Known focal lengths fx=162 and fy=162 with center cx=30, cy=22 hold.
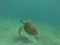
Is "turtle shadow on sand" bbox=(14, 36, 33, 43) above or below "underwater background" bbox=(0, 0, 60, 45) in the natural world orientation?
below

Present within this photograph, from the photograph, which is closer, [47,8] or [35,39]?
[35,39]

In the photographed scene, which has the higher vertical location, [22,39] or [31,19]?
[31,19]

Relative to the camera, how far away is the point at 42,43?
13.9 ft

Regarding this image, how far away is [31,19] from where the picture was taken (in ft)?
34.2

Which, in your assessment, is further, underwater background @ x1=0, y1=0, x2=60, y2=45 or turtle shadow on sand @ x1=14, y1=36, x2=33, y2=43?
underwater background @ x1=0, y1=0, x2=60, y2=45

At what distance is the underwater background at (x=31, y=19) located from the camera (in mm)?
4297

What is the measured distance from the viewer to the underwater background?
4.30 meters

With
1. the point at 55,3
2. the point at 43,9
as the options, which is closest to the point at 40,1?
the point at 43,9

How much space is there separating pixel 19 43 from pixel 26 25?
534 millimetres

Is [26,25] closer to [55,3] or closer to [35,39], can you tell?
[35,39]

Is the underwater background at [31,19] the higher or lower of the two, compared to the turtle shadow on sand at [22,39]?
higher

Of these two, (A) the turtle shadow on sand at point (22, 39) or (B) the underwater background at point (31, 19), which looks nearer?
(A) the turtle shadow on sand at point (22, 39)

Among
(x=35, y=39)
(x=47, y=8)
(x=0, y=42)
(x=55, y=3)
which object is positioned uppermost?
(x=47, y=8)

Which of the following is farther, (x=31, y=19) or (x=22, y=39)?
(x=31, y=19)
